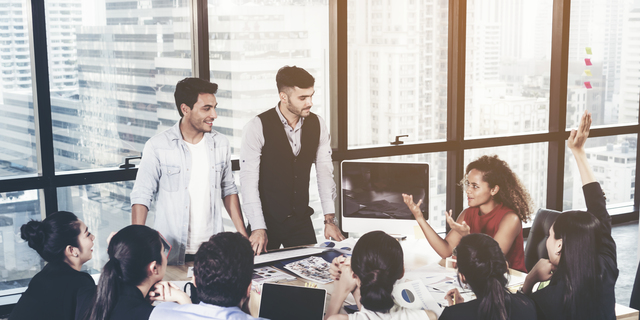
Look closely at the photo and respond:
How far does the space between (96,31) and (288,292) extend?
2.54 meters

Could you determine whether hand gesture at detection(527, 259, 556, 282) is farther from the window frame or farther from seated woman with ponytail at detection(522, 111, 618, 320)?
the window frame

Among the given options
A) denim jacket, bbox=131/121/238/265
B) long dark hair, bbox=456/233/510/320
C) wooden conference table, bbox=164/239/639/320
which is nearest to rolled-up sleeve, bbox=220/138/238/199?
denim jacket, bbox=131/121/238/265

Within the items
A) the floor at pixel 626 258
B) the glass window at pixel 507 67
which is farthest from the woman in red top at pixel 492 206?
the glass window at pixel 507 67

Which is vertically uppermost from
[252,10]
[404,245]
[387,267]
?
[252,10]

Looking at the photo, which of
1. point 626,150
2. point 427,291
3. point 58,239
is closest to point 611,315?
point 427,291

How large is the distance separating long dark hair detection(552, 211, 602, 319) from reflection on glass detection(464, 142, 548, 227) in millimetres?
3250

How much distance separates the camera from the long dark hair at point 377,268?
2.01m

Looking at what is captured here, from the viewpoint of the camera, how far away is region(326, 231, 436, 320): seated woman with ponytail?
2006mm

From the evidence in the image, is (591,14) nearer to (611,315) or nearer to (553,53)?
(553,53)

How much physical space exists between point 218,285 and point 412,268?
4.15 feet

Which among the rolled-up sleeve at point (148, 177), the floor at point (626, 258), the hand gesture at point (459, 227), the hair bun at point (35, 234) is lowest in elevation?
the floor at point (626, 258)

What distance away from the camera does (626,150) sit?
5949 mm

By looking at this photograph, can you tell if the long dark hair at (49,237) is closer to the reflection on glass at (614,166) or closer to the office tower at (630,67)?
the reflection on glass at (614,166)

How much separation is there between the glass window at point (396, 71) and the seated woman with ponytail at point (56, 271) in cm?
266
